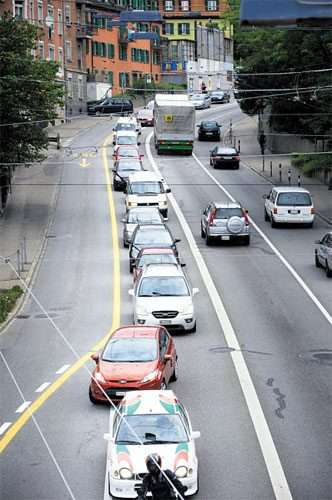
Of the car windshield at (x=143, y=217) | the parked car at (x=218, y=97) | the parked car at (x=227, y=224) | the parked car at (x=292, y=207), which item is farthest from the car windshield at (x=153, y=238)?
the parked car at (x=218, y=97)

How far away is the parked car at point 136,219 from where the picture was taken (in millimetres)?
40906

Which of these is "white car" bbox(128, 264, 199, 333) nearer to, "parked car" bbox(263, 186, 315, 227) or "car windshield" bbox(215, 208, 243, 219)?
"car windshield" bbox(215, 208, 243, 219)

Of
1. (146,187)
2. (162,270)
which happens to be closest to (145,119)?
(146,187)

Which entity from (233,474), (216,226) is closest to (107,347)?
(233,474)

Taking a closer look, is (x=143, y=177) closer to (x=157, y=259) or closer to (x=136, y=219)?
(x=136, y=219)

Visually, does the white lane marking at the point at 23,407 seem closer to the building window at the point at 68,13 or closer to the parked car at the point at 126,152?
the parked car at the point at 126,152

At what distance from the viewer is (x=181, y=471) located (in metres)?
15.0

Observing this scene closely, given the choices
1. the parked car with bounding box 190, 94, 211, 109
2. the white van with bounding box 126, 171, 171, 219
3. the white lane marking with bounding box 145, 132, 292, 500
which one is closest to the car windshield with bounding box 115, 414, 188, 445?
the white lane marking with bounding box 145, 132, 292, 500

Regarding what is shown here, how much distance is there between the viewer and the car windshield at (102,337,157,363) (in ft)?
68.2

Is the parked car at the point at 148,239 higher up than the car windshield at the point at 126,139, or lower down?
lower down

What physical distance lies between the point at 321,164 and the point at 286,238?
16.0 metres

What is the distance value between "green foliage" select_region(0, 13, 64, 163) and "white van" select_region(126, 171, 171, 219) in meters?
4.51

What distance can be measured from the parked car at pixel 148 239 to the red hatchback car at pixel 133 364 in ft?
45.7

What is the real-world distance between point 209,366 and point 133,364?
10.7 feet
